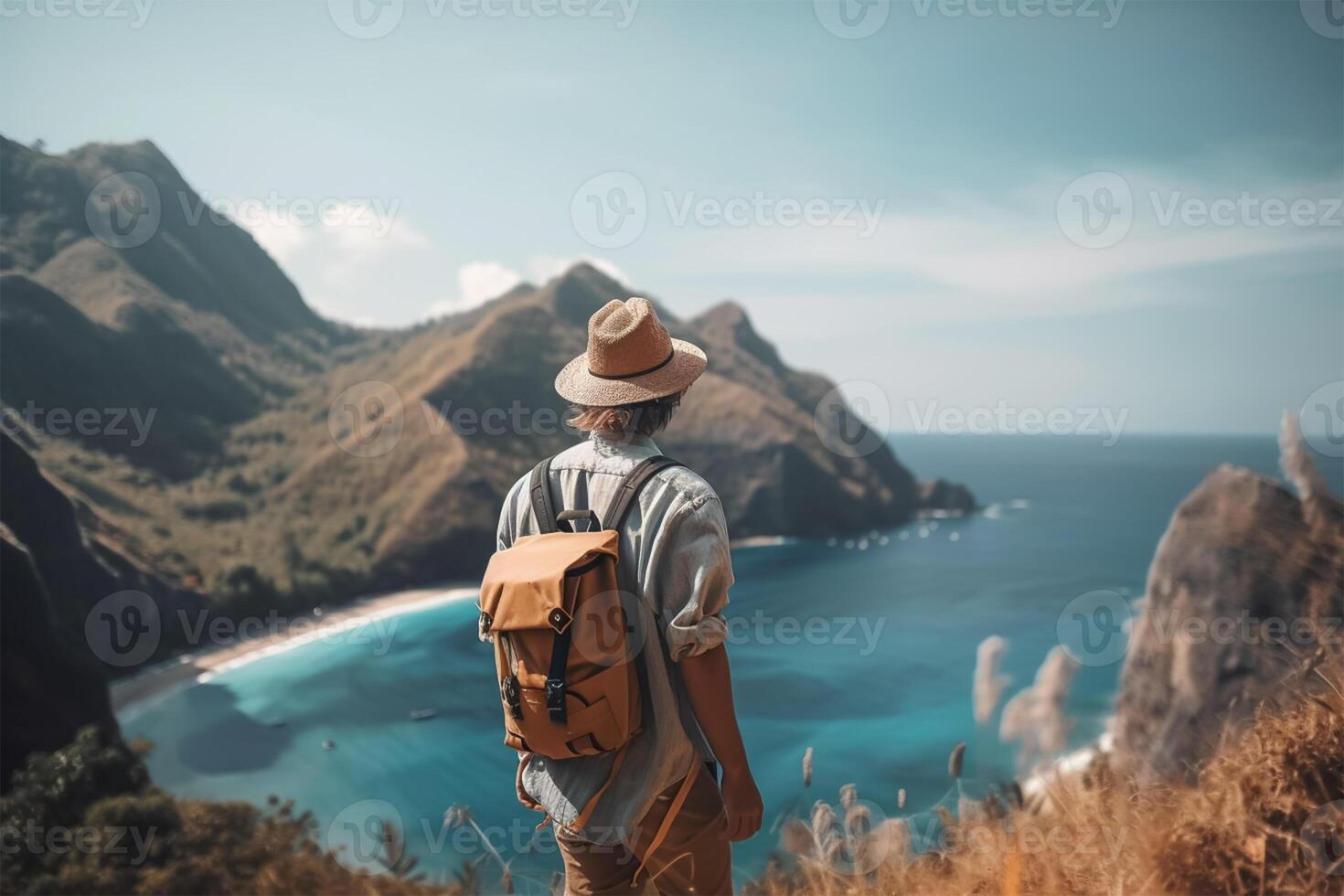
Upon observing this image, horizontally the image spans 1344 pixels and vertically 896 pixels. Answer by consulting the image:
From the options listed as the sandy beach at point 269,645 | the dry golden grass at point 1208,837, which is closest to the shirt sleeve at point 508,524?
the dry golden grass at point 1208,837

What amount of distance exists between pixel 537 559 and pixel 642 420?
52cm

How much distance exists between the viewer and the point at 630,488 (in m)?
2.05

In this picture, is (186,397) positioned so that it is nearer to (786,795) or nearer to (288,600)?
(288,600)

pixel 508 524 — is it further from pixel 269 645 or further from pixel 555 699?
pixel 269 645

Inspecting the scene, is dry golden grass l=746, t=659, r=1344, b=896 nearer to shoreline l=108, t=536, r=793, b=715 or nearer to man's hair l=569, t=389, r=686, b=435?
man's hair l=569, t=389, r=686, b=435

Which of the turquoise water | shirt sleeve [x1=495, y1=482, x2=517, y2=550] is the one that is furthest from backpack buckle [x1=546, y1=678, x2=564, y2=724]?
the turquoise water

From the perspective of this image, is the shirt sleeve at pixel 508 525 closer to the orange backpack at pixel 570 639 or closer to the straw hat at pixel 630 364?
the orange backpack at pixel 570 639

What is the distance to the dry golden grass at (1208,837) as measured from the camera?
2.66m

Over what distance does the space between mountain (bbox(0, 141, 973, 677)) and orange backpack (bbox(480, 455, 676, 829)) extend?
17114 mm

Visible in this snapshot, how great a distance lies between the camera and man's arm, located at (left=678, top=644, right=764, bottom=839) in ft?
6.48

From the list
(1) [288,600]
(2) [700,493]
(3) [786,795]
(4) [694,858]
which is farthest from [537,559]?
(1) [288,600]

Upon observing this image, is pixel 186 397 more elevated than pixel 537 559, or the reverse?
pixel 186 397

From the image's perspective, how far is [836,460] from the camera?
8400cm

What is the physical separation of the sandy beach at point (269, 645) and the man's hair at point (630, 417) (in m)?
31.4
